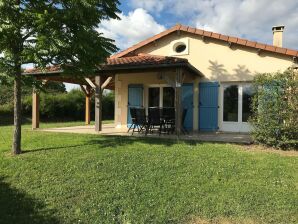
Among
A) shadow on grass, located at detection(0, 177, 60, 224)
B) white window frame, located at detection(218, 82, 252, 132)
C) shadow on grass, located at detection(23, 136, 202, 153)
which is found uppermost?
white window frame, located at detection(218, 82, 252, 132)

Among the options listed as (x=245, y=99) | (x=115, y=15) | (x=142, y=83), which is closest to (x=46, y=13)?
(x=115, y=15)

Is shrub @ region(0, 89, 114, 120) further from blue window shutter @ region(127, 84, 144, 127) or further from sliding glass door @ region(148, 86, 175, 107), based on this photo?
sliding glass door @ region(148, 86, 175, 107)

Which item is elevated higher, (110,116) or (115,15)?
(115,15)

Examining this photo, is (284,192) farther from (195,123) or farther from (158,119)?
(195,123)

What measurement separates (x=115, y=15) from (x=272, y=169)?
538cm

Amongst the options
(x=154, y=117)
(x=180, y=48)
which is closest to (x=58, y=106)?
(x=180, y=48)

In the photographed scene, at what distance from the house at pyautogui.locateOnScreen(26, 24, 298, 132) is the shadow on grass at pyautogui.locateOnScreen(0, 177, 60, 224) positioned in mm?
6244

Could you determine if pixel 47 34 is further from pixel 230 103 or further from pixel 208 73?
pixel 230 103

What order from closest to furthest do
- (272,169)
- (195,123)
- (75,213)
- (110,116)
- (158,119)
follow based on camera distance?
(75,213) → (272,169) → (158,119) → (195,123) → (110,116)

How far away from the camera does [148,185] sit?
5.90 m

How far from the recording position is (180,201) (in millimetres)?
5262

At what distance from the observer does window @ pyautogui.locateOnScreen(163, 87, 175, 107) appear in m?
13.4

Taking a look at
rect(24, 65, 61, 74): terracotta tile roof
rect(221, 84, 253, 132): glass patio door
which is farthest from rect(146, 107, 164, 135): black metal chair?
rect(24, 65, 61, 74): terracotta tile roof

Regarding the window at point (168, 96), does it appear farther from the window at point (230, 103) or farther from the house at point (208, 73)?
the window at point (230, 103)
